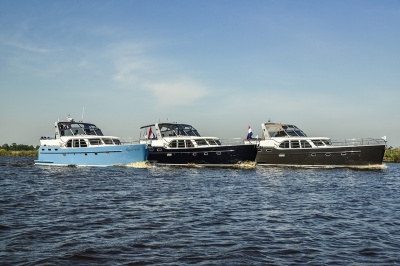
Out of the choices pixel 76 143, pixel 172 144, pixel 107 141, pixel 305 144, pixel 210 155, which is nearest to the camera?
pixel 305 144

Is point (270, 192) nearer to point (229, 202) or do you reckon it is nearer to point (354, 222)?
point (229, 202)

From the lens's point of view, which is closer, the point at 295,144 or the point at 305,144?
the point at 305,144

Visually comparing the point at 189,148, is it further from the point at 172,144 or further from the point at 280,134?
the point at 280,134

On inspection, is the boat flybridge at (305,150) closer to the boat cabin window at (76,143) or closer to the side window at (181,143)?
the side window at (181,143)

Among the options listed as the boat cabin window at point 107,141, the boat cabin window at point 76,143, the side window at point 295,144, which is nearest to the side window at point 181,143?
the boat cabin window at point 107,141

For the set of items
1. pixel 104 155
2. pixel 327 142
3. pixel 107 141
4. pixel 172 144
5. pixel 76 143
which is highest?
pixel 107 141

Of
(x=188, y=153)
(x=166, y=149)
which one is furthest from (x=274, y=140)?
(x=166, y=149)

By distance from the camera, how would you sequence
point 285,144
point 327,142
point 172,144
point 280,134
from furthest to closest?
point 172,144 → point 280,134 → point 285,144 → point 327,142

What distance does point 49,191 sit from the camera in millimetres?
19016

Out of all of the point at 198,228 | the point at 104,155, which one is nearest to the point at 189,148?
→ the point at 104,155

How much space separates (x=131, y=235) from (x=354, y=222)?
7.04m

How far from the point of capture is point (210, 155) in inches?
1537

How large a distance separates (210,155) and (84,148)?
527 inches

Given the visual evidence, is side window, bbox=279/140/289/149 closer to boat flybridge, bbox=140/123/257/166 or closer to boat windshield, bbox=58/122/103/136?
boat flybridge, bbox=140/123/257/166
